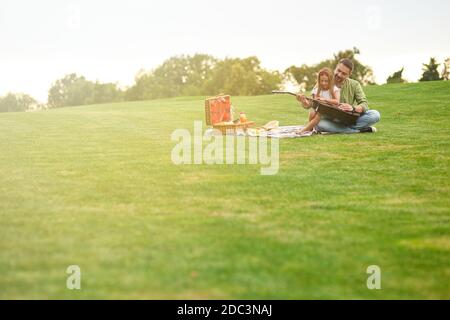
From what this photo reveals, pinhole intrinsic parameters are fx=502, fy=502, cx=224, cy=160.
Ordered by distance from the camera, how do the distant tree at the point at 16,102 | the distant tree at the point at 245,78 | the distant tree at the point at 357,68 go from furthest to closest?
the distant tree at the point at 16,102, the distant tree at the point at 245,78, the distant tree at the point at 357,68

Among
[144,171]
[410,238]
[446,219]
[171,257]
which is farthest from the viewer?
[144,171]

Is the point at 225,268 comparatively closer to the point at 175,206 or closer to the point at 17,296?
the point at 17,296

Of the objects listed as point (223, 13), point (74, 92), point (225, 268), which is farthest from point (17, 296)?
point (74, 92)

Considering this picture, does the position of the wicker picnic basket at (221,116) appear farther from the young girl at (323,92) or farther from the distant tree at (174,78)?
the distant tree at (174,78)

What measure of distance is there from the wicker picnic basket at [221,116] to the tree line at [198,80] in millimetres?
29953

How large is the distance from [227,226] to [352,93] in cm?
832

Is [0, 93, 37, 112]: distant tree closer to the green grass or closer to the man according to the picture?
the man

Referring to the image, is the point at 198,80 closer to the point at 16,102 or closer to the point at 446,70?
the point at 16,102

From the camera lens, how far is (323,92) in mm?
12047

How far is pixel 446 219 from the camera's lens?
15.7ft

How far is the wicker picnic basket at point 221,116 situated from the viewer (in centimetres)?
1251

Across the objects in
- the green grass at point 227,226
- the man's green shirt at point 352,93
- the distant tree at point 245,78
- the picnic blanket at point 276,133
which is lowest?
the green grass at point 227,226

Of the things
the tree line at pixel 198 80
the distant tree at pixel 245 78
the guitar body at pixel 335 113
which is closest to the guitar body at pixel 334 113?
the guitar body at pixel 335 113
